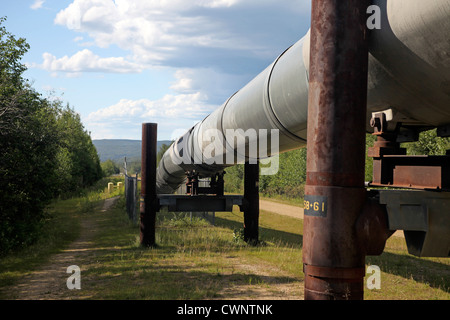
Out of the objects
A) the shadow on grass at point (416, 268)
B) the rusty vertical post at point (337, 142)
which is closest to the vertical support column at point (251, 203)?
the shadow on grass at point (416, 268)

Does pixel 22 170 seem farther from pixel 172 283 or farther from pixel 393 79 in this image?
pixel 393 79

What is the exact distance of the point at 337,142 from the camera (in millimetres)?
2768

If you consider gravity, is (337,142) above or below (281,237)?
above

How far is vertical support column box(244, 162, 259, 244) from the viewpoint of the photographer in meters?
10.7

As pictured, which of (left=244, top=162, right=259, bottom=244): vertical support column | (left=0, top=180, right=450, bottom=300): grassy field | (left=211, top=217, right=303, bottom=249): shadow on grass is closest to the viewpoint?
(left=0, top=180, right=450, bottom=300): grassy field

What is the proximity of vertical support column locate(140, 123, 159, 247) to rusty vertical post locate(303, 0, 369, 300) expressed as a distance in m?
7.97

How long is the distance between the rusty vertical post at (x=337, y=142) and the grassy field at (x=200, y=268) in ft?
13.0

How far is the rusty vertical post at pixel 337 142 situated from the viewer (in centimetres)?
275

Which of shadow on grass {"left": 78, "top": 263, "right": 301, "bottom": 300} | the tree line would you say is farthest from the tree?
shadow on grass {"left": 78, "top": 263, "right": 301, "bottom": 300}

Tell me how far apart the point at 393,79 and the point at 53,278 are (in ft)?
23.6

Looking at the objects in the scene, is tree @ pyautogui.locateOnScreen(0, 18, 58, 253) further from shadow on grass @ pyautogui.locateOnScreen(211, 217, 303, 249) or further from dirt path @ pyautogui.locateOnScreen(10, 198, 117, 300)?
shadow on grass @ pyautogui.locateOnScreen(211, 217, 303, 249)

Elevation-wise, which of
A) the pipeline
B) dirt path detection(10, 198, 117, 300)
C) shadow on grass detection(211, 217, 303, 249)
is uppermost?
the pipeline

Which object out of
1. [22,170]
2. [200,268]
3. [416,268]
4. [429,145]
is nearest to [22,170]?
[22,170]
